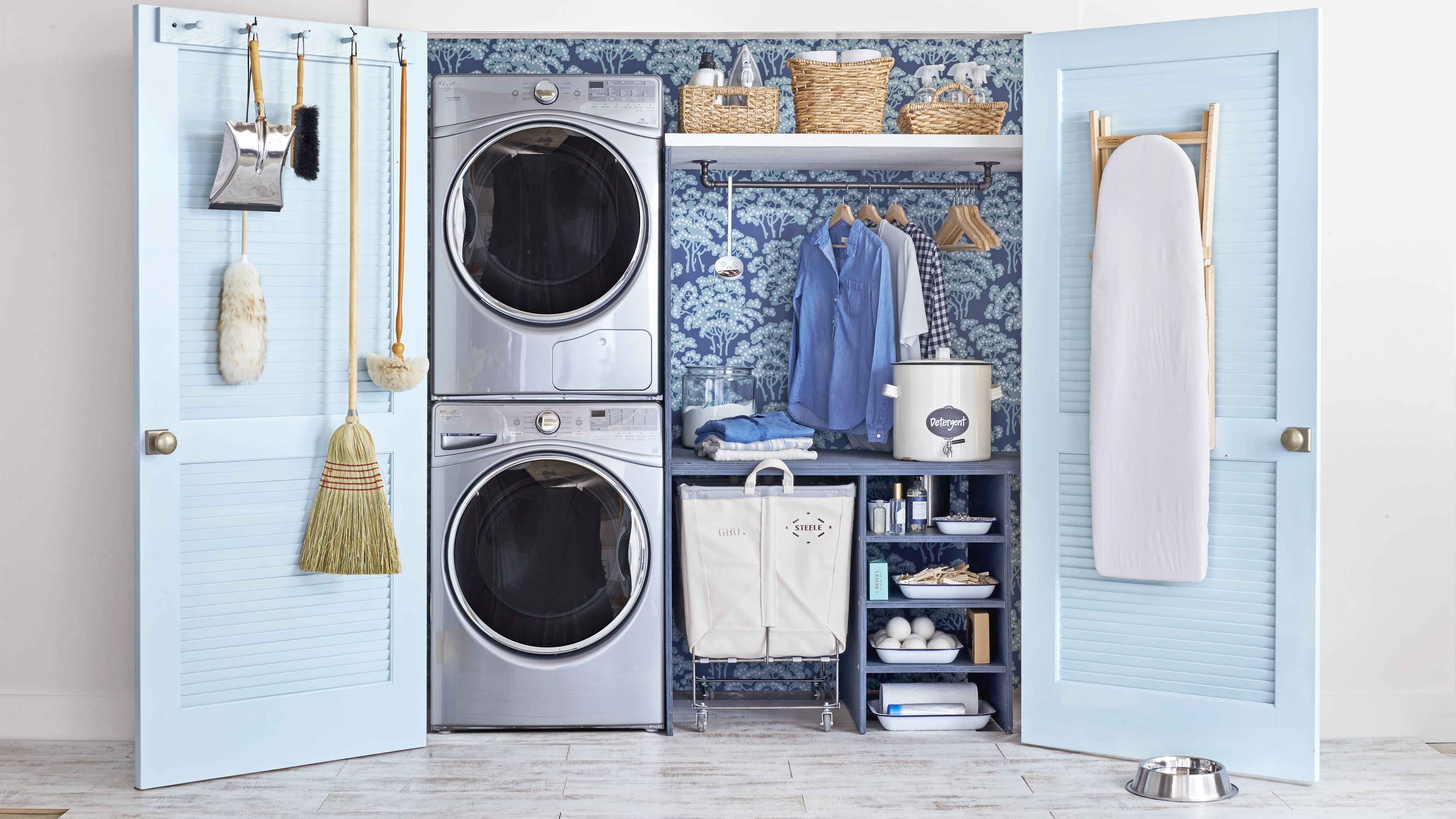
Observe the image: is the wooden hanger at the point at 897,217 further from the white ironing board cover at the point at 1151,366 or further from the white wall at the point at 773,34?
the white ironing board cover at the point at 1151,366

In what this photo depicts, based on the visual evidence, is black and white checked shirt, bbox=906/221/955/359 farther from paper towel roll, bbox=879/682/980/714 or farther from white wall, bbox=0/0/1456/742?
paper towel roll, bbox=879/682/980/714

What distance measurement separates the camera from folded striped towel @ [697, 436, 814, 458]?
279 centimetres

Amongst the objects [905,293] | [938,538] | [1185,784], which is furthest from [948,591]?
[905,293]

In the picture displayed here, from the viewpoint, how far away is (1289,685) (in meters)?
2.43

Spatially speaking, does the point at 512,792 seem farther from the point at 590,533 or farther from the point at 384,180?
the point at 384,180

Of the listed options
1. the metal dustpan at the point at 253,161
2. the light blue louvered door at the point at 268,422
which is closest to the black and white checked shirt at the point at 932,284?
the light blue louvered door at the point at 268,422

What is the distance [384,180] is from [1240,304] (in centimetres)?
210

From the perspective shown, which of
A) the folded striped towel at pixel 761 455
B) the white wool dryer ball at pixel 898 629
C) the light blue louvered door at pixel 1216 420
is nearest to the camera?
the light blue louvered door at pixel 1216 420

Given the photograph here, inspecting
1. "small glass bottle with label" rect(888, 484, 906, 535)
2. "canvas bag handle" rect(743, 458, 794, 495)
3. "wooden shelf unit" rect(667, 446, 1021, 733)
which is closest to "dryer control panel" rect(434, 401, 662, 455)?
"wooden shelf unit" rect(667, 446, 1021, 733)

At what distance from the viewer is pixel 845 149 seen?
9.20 ft

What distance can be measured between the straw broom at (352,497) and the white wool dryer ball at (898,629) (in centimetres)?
133

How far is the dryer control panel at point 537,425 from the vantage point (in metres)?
2.70

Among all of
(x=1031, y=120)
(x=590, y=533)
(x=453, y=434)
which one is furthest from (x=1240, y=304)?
(x=453, y=434)

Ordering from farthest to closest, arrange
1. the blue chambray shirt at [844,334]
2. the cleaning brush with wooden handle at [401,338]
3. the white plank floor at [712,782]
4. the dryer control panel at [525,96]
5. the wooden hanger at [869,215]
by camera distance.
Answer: the wooden hanger at [869,215] → the blue chambray shirt at [844,334] → the dryer control panel at [525,96] → the cleaning brush with wooden handle at [401,338] → the white plank floor at [712,782]
